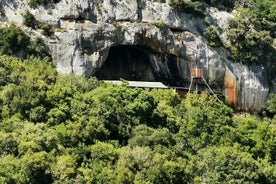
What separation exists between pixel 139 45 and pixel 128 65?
10.9ft

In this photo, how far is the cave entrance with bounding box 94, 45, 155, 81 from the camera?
225 ft

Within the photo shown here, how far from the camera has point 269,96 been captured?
69.6 m

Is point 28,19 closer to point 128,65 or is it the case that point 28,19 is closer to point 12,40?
point 12,40

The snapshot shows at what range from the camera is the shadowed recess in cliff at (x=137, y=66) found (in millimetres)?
67562

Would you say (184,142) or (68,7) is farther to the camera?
(68,7)

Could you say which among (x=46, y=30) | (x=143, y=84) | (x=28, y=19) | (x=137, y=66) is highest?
(x=28, y=19)

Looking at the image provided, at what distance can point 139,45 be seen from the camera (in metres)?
66.7

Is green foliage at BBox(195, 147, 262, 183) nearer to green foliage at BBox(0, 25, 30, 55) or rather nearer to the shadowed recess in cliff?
Answer: the shadowed recess in cliff

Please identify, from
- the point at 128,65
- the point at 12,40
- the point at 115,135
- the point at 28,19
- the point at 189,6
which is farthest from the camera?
the point at 128,65

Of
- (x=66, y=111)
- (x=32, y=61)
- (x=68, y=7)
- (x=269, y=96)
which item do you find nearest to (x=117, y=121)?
(x=66, y=111)

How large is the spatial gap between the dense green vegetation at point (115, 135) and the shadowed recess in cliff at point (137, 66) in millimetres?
5335

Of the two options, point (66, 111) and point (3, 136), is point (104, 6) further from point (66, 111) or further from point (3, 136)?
point (3, 136)

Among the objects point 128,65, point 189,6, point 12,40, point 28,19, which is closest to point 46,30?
point 28,19

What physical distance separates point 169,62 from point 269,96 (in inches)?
392
